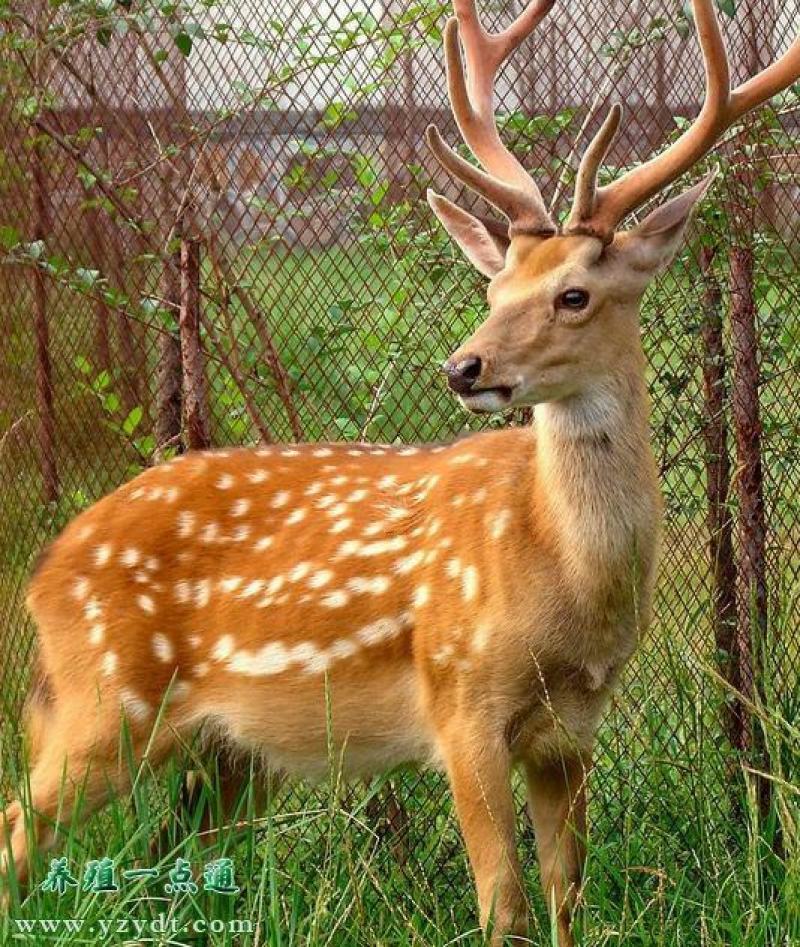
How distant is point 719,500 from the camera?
16.1 ft

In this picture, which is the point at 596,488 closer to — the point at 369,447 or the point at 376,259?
the point at 369,447

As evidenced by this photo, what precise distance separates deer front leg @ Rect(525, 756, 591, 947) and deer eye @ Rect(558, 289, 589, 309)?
107 cm

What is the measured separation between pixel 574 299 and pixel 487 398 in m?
0.35

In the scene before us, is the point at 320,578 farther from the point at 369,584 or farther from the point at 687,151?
the point at 687,151

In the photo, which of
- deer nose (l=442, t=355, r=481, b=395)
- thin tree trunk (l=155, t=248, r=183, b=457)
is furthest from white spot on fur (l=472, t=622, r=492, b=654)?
thin tree trunk (l=155, t=248, r=183, b=457)

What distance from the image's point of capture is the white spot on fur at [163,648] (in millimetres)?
4355

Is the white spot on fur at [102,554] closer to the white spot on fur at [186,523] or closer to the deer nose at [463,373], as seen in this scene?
the white spot on fur at [186,523]

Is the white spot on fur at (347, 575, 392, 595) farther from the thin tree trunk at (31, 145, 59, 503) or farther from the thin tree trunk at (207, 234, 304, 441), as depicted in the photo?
the thin tree trunk at (31, 145, 59, 503)

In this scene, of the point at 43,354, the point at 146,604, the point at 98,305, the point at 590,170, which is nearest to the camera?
the point at 590,170

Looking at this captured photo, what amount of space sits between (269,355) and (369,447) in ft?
1.94

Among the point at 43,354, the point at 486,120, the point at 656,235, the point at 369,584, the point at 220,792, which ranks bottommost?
the point at 220,792

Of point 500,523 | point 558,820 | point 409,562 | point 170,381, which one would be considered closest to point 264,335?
point 170,381

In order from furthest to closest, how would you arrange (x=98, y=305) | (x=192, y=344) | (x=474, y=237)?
(x=98, y=305), (x=192, y=344), (x=474, y=237)

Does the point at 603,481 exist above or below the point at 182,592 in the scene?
above
